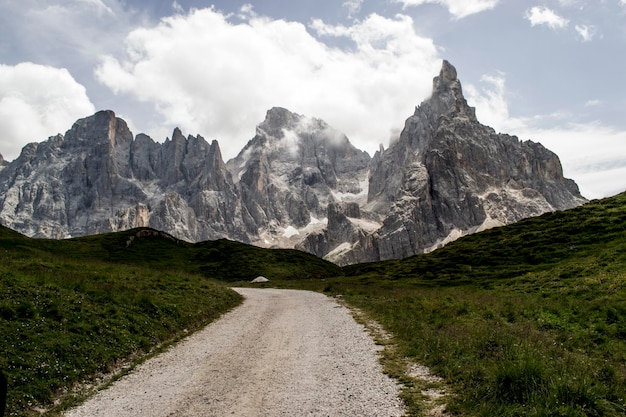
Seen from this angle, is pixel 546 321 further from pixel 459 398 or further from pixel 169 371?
pixel 169 371

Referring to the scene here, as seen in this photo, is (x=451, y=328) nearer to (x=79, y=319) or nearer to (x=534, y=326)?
(x=534, y=326)

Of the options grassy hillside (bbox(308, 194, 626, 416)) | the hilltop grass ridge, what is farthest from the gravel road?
grassy hillside (bbox(308, 194, 626, 416))

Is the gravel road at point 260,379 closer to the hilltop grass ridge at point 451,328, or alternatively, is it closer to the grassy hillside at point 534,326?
the hilltop grass ridge at point 451,328

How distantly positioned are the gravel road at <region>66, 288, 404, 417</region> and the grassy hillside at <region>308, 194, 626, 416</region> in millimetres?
2012

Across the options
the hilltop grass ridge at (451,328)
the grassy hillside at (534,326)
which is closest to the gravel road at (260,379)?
the hilltop grass ridge at (451,328)

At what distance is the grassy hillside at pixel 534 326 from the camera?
36.5ft

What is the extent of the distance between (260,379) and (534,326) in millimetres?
14919

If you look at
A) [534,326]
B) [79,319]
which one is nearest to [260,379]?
[79,319]

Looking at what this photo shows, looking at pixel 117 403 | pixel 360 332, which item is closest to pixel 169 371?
pixel 117 403

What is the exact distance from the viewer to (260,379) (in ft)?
51.4

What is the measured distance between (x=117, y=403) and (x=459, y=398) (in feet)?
35.0

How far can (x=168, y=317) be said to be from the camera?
86.7ft

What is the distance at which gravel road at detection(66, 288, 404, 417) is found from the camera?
12.9m

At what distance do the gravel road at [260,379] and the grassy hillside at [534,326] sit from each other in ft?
6.60
